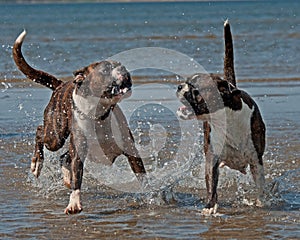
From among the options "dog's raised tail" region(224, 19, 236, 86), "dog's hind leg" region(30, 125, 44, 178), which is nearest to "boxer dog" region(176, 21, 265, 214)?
"dog's raised tail" region(224, 19, 236, 86)

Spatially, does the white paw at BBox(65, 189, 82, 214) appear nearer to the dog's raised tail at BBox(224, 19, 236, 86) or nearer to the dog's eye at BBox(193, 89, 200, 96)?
the dog's eye at BBox(193, 89, 200, 96)

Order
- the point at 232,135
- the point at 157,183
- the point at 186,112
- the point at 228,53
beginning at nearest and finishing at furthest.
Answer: the point at 186,112, the point at 232,135, the point at 228,53, the point at 157,183

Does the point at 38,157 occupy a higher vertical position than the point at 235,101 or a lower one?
lower

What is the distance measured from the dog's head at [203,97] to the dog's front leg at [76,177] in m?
0.98

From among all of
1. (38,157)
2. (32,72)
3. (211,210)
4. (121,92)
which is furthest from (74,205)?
(32,72)

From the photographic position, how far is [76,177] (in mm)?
6727

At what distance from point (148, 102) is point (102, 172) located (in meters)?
4.09

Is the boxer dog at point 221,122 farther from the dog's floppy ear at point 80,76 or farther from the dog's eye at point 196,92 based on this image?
the dog's floppy ear at point 80,76

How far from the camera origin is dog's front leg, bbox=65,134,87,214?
6.56m

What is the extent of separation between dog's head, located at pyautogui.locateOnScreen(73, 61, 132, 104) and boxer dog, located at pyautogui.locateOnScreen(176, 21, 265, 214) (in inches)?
18.6

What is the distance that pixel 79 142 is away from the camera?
6.81 m

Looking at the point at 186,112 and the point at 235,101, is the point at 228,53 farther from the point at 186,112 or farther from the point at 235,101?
the point at 186,112

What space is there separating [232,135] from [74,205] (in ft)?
4.64

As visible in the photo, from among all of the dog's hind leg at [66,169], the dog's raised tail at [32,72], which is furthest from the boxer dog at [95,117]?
the dog's raised tail at [32,72]
